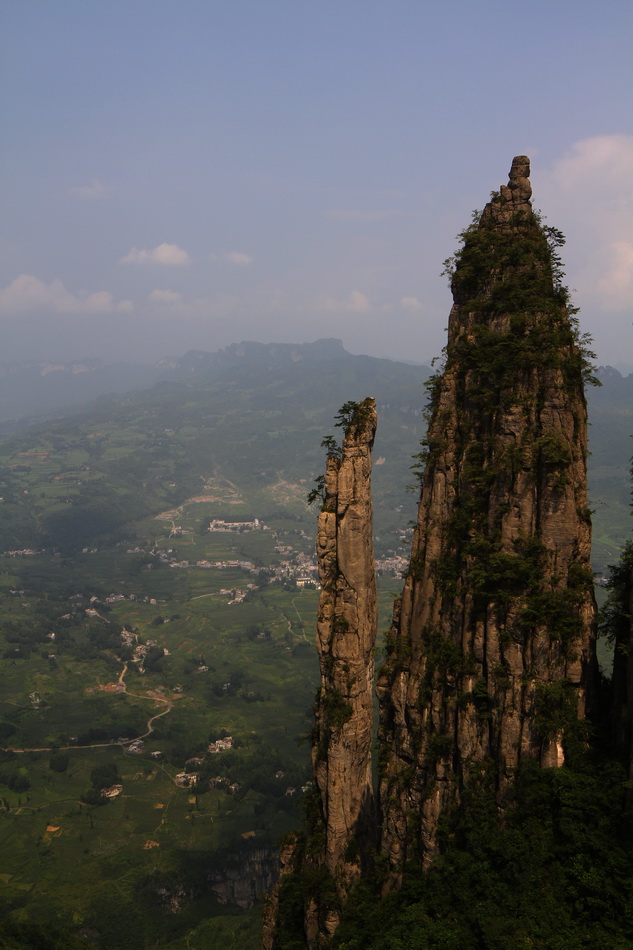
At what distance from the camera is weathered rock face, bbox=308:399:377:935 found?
29594mm

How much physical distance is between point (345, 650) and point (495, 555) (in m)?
8.78

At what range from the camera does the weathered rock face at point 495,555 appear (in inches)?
996

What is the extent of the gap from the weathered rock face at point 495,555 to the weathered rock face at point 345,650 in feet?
5.92

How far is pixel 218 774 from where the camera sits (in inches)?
4134

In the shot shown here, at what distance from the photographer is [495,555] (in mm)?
25922

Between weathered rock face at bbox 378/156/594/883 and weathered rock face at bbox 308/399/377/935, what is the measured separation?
71.0 inches

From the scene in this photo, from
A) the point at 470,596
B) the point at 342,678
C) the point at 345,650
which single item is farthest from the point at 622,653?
the point at 342,678

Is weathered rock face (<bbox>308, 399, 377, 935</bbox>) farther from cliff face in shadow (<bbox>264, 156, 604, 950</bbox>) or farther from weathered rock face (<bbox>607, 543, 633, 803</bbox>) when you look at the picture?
weathered rock face (<bbox>607, 543, 633, 803</bbox>)

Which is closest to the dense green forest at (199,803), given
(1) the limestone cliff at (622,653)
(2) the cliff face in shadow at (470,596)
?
(1) the limestone cliff at (622,653)

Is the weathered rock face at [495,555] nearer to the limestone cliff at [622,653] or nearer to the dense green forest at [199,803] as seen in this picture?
the limestone cliff at [622,653]

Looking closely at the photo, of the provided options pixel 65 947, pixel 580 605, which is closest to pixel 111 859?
pixel 65 947

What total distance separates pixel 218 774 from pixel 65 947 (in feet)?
177

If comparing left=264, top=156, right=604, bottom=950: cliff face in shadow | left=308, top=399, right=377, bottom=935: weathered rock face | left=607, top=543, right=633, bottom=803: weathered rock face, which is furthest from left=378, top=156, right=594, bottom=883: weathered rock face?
left=308, top=399, right=377, bottom=935: weathered rock face

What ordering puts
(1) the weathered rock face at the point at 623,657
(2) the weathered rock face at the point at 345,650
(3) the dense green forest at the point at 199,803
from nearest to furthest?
(3) the dense green forest at the point at 199,803, (1) the weathered rock face at the point at 623,657, (2) the weathered rock face at the point at 345,650
